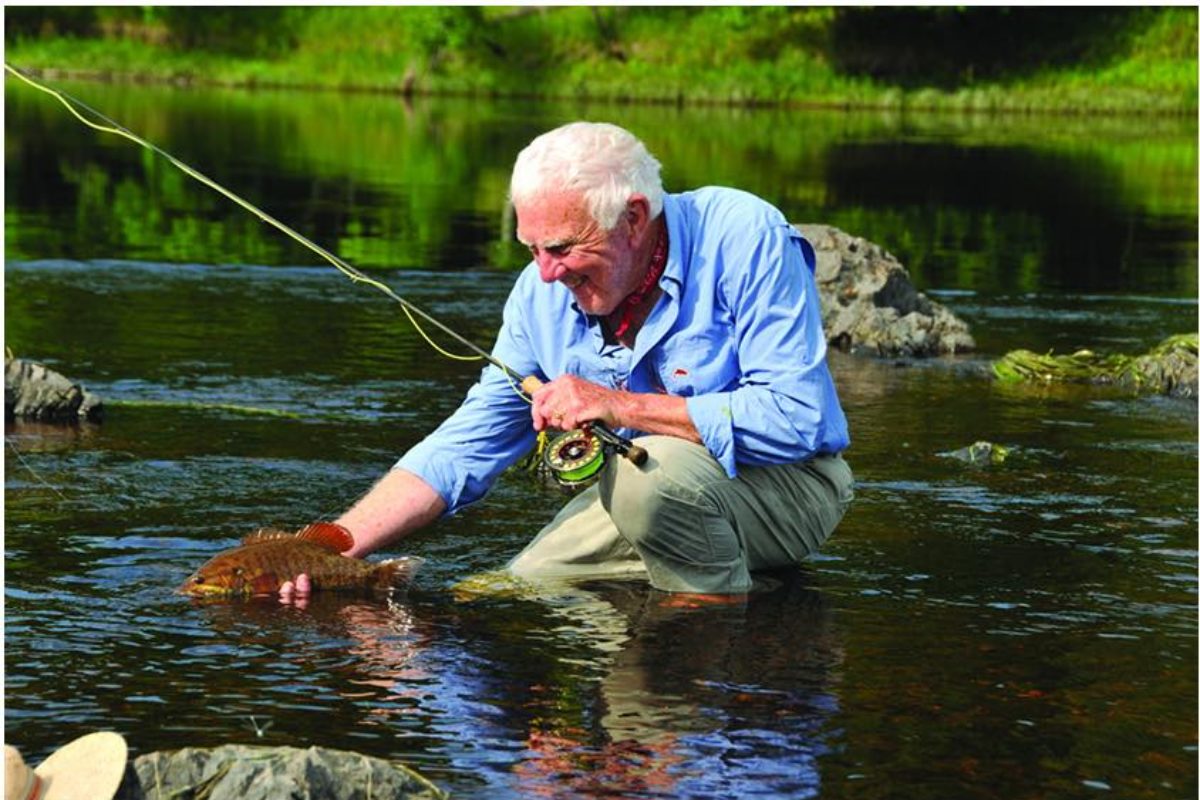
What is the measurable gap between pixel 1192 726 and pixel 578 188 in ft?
6.31

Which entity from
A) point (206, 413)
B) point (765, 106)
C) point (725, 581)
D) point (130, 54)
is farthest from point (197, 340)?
point (130, 54)

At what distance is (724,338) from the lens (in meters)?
5.77

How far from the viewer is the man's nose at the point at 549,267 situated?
550 centimetres

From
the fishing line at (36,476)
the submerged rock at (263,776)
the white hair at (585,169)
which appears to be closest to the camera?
the submerged rock at (263,776)

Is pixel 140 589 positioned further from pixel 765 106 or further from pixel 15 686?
pixel 765 106

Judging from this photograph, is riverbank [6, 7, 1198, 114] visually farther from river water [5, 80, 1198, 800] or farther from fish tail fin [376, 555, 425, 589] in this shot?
fish tail fin [376, 555, 425, 589]

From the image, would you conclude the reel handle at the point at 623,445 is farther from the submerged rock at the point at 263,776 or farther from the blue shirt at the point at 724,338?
the submerged rock at the point at 263,776

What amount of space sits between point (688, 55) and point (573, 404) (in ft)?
152

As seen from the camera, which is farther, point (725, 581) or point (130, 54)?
point (130, 54)

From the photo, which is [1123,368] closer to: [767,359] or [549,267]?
[767,359]

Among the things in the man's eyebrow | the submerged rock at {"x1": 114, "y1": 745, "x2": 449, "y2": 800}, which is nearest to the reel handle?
the man's eyebrow

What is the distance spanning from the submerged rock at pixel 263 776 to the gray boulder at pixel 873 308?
7584 mm

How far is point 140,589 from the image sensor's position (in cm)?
614

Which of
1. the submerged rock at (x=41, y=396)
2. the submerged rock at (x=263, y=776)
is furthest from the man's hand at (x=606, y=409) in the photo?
the submerged rock at (x=41, y=396)
